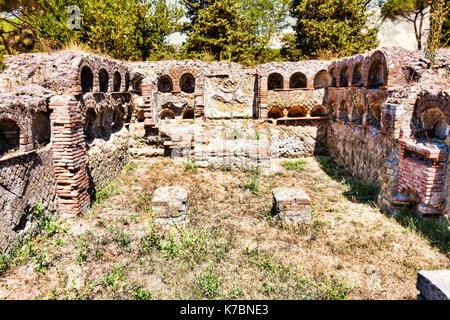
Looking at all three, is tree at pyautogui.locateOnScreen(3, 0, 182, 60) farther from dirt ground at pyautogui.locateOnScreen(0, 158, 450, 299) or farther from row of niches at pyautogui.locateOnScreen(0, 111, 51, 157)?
dirt ground at pyautogui.locateOnScreen(0, 158, 450, 299)

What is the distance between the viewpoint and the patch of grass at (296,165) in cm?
1017

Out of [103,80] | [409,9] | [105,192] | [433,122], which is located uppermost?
[409,9]

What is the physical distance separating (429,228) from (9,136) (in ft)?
26.3

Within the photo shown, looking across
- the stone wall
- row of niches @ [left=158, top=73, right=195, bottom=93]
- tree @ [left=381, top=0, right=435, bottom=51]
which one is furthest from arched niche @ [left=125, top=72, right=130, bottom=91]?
tree @ [left=381, top=0, right=435, bottom=51]

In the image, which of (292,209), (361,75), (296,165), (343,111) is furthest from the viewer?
(296,165)

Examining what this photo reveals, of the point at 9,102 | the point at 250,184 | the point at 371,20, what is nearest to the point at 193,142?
the point at 250,184

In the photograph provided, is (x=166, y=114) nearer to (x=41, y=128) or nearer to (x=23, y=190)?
(x=41, y=128)

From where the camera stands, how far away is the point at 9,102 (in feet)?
14.8

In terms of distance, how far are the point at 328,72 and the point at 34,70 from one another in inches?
444

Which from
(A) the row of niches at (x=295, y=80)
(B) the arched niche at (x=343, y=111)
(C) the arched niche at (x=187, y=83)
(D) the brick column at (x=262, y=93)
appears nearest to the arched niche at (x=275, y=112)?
(A) the row of niches at (x=295, y=80)

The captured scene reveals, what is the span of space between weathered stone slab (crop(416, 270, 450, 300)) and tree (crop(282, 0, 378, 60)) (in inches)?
683

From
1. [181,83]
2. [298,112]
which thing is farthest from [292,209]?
[181,83]

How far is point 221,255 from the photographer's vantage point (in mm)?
4777

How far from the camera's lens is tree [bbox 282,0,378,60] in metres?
18.5
